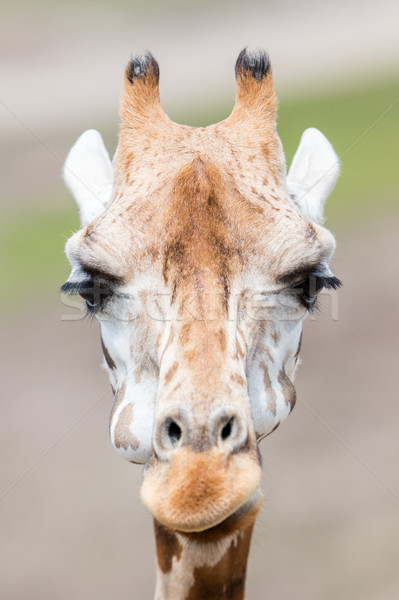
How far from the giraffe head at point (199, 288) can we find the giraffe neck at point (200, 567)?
0.42 meters

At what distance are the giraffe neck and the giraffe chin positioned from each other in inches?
18.0

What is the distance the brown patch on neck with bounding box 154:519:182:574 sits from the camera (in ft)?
12.6

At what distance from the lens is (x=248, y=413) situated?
11.0ft

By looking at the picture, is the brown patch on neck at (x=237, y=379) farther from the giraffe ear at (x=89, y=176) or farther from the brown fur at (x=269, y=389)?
the giraffe ear at (x=89, y=176)

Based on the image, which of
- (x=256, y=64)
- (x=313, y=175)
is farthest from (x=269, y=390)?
(x=256, y=64)

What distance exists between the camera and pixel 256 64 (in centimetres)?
462

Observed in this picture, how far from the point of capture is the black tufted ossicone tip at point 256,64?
4.62 meters

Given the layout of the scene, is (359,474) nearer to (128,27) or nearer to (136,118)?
(136,118)

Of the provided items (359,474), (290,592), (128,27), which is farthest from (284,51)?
(290,592)

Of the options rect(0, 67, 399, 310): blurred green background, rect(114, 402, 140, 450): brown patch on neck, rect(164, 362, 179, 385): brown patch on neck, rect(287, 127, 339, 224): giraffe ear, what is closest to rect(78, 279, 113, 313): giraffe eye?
rect(114, 402, 140, 450): brown patch on neck

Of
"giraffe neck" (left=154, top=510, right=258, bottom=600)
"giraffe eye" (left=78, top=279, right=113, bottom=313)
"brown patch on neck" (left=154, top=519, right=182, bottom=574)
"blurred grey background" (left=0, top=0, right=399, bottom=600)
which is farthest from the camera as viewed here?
"blurred grey background" (left=0, top=0, right=399, bottom=600)

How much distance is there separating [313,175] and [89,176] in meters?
1.35

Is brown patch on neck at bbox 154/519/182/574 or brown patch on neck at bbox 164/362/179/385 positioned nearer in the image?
brown patch on neck at bbox 164/362/179/385

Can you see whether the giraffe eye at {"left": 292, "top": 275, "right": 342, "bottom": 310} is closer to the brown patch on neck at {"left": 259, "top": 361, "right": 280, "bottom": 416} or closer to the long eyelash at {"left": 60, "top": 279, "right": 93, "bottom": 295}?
the brown patch on neck at {"left": 259, "top": 361, "right": 280, "bottom": 416}
